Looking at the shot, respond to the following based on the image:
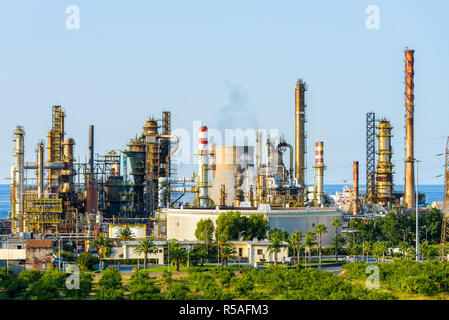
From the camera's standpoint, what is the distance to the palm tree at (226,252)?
9969 centimetres

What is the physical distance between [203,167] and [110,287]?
57449 millimetres

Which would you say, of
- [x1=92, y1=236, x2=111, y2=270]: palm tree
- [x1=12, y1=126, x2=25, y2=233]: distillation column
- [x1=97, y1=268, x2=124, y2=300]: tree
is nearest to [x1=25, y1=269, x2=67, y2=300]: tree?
[x1=97, y1=268, x2=124, y2=300]: tree

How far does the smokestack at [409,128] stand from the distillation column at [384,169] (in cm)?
523

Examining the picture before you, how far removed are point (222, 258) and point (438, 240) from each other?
45.7 meters

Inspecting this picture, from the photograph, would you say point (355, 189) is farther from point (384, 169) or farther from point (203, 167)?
point (203, 167)

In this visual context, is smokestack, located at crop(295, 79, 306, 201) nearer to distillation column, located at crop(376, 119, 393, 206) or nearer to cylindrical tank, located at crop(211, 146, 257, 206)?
cylindrical tank, located at crop(211, 146, 257, 206)

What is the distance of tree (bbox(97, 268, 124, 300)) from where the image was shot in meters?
69.7

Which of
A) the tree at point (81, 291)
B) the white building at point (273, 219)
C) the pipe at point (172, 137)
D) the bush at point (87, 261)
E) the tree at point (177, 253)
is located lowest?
the tree at point (81, 291)

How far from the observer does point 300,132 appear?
14825cm

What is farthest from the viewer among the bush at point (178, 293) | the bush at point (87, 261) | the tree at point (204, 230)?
the tree at point (204, 230)

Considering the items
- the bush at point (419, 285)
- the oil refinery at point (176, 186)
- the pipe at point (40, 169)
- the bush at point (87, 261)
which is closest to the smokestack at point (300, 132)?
the oil refinery at point (176, 186)

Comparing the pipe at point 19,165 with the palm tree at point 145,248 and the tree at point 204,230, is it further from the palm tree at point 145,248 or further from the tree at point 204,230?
the palm tree at point 145,248
